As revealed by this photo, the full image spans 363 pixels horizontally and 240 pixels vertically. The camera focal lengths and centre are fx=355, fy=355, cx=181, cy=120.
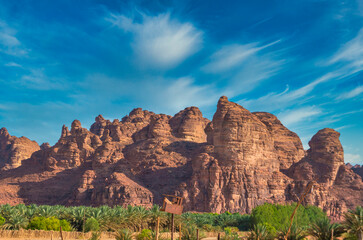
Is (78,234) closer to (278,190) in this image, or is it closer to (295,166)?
(278,190)

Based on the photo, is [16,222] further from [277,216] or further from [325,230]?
[277,216]

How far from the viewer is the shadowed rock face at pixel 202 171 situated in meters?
70.1

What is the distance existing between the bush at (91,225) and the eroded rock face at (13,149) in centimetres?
11293

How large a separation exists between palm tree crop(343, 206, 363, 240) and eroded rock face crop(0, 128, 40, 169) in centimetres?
12699

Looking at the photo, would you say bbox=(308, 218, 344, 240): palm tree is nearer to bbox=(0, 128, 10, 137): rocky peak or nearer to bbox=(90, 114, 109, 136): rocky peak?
bbox=(90, 114, 109, 136): rocky peak

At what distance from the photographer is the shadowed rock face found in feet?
230

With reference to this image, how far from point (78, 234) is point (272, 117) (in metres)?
89.4

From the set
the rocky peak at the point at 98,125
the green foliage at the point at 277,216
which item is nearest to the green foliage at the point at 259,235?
the green foliage at the point at 277,216

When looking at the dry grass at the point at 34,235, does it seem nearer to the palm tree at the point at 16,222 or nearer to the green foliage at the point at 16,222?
the palm tree at the point at 16,222

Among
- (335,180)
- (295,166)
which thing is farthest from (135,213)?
(335,180)

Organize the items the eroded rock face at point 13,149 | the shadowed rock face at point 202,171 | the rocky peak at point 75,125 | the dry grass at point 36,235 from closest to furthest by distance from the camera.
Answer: the dry grass at point 36,235 → the shadowed rock face at point 202,171 → the rocky peak at point 75,125 → the eroded rock face at point 13,149

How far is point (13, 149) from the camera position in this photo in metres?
136

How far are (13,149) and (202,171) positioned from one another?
311ft

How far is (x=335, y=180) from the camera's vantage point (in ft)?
278
